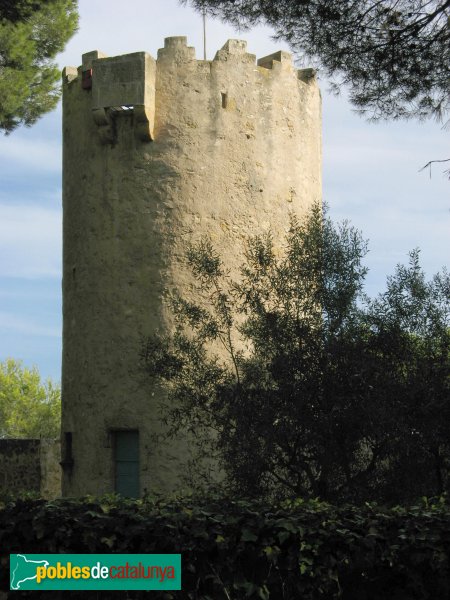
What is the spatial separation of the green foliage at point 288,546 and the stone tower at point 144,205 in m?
5.54

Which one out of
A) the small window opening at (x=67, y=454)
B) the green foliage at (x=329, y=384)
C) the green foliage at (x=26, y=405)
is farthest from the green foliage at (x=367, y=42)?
the green foliage at (x=26, y=405)

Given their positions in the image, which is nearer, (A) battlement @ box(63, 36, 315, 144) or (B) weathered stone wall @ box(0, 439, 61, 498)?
(A) battlement @ box(63, 36, 315, 144)

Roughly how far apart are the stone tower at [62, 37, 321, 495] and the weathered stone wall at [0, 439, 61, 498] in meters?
2.82

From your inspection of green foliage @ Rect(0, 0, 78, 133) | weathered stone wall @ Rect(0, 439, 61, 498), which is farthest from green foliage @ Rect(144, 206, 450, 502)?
green foliage @ Rect(0, 0, 78, 133)

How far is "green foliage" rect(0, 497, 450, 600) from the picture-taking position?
804 cm

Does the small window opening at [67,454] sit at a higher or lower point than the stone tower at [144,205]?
lower

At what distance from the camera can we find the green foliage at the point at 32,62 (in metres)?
20.0

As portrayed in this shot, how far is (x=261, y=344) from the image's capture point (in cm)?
1141

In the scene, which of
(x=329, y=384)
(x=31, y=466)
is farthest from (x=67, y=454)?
(x=329, y=384)

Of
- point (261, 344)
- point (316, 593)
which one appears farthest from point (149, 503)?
point (261, 344)

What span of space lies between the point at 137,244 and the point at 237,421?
15.6 feet

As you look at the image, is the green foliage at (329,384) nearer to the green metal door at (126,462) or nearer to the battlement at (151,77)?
the green metal door at (126,462)

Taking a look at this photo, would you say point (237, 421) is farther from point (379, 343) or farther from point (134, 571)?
point (134, 571)

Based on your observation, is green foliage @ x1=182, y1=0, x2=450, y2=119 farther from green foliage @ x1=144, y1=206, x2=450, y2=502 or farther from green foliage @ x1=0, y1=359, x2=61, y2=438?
green foliage @ x1=0, y1=359, x2=61, y2=438
